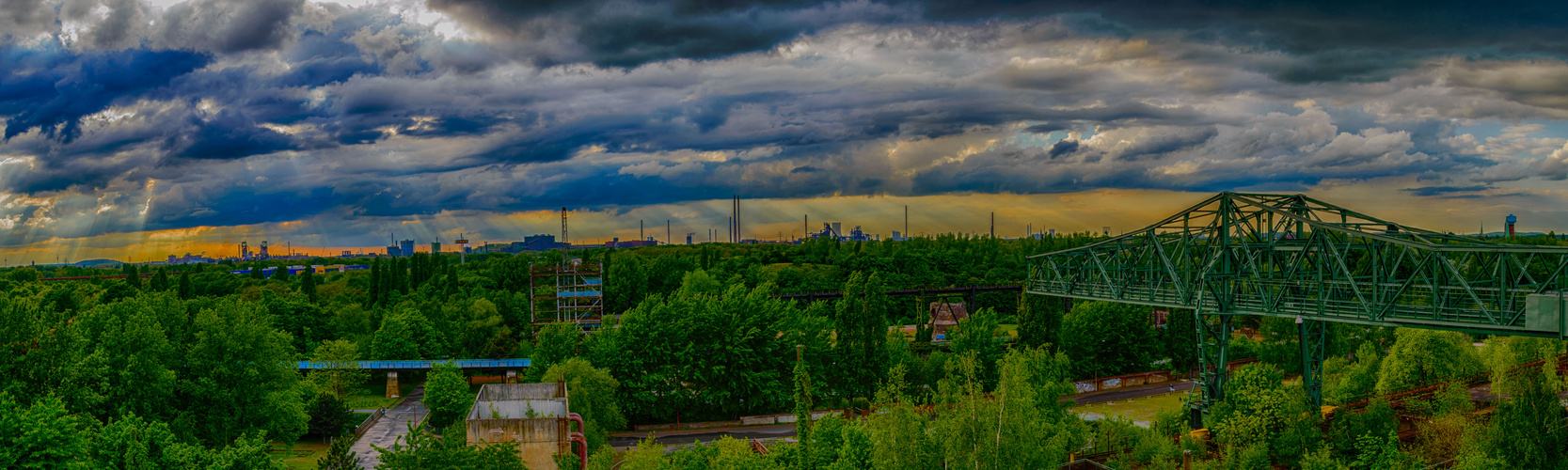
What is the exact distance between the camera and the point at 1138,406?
64.6 m

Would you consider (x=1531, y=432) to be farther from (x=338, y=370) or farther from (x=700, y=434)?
(x=338, y=370)

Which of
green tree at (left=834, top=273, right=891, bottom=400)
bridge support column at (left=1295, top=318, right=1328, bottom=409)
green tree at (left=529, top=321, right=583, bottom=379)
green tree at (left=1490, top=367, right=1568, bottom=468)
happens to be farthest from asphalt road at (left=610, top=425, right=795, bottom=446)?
green tree at (left=1490, top=367, right=1568, bottom=468)

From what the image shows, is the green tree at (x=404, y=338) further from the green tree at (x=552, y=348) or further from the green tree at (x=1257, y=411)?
the green tree at (x=1257, y=411)

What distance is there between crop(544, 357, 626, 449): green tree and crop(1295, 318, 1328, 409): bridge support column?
35.6 meters

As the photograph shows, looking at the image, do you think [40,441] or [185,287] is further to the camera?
[185,287]

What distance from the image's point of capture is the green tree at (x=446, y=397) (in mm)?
50375

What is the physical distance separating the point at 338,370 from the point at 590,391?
25151mm

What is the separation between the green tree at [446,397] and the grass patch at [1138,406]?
39964mm

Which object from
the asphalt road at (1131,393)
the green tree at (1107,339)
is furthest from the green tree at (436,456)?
the green tree at (1107,339)

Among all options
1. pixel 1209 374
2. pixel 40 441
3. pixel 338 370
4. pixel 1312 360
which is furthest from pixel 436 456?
pixel 1312 360

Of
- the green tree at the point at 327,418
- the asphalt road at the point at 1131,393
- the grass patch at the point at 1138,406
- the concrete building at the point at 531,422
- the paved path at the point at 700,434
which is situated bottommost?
the asphalt road at the point at 1131,393

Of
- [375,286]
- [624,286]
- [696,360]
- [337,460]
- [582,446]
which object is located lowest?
[582,446]

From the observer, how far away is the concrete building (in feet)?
129

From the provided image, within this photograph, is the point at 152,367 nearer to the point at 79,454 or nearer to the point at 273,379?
the point at 273,379
